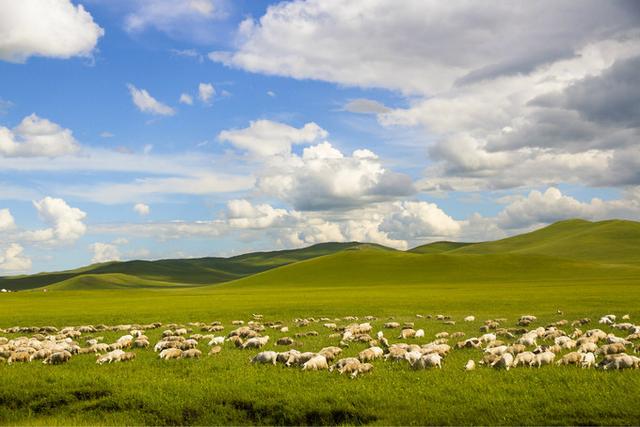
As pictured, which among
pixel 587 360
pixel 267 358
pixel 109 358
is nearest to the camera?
pixel 587 360

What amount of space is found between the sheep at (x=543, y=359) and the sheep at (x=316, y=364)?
6028 mm

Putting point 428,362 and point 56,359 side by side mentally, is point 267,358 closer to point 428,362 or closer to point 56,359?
point 428,362

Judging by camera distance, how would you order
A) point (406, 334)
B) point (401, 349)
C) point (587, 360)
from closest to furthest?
1. point (587, 360)
2. point (401, 349)
3. point (406, 334)

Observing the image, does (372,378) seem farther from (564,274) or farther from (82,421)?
(564,274)

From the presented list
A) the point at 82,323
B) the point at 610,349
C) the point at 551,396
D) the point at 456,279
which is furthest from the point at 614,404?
the point at 456,279

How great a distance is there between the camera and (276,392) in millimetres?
13312

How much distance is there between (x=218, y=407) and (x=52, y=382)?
5.68 metres

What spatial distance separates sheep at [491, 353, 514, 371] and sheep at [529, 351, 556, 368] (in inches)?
24.4

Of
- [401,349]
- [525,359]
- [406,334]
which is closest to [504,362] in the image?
[525,359]

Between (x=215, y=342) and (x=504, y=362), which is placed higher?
(x=215, y=342)

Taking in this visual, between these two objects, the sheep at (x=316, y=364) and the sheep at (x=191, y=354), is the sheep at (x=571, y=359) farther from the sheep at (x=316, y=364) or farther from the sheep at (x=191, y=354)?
the sheep at (x=191, y=354)

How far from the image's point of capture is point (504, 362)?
14.5 meters

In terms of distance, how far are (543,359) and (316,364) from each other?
22.0 ft

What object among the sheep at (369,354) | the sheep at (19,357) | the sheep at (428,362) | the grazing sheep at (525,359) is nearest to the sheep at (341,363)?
the sheep at (369,354)
